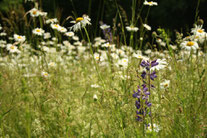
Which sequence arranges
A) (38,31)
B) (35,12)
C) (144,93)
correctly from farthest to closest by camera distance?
(38,31)
(35,12)
(144,93)

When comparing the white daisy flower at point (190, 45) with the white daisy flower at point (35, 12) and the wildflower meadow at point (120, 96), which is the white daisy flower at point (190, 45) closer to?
the wildflower meadow at point (120, 96)

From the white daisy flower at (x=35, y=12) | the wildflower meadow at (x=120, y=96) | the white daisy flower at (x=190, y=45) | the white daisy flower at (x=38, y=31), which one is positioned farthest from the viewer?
the white daisy flower at (x=38, y=31)

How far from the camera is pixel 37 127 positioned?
172cm

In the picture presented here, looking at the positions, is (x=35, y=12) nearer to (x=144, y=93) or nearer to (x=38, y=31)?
(x=38, y=31)

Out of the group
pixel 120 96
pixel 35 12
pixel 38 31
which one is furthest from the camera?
pixel 38 31

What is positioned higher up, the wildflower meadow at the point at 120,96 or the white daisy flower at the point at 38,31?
the white daisy flower at the point at 38,31

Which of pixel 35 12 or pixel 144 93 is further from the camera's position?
pixel 35 12

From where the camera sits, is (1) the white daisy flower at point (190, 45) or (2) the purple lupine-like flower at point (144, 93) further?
(1) the white daisy flower at point (190, 45)

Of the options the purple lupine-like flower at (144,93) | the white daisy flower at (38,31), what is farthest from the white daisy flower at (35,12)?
the purple lupine-like flower at (144,93)

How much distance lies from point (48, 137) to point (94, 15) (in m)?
9.38

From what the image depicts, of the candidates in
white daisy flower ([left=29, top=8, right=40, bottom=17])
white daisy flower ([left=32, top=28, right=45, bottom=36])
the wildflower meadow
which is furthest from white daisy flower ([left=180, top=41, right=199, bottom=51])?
white daisy flower ([left=32, top=28, right=45, bottom=36])

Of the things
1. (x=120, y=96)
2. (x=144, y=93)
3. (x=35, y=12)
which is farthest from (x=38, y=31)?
(x=144, y=93)

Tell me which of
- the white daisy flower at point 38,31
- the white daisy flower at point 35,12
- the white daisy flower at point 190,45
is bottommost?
the white daisy flower at point 38,31

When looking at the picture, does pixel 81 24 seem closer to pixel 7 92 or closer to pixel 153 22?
pixel 7 92
